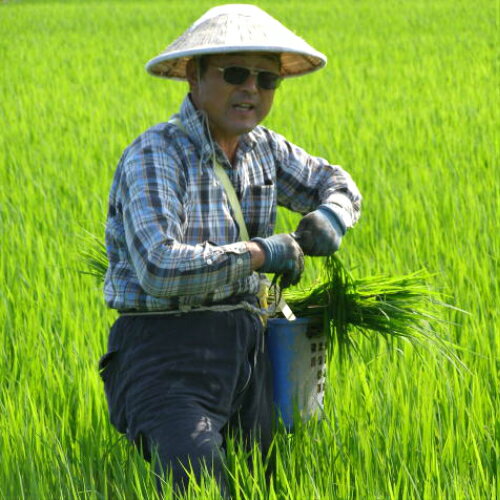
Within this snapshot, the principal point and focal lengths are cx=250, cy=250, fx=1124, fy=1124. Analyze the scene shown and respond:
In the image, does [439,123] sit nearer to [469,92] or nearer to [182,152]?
[469,92]

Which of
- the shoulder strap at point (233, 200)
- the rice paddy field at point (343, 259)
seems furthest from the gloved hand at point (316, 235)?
the rice paddy field at point (343, 259)

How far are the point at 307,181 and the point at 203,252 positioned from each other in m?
0.49

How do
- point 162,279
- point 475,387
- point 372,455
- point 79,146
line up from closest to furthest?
point 162,279, point 372,455, point 475,387, point 79,146

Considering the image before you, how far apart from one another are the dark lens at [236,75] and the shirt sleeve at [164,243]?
0.19m

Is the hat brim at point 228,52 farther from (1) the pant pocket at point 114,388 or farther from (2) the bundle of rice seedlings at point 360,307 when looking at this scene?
(1) the pant pocket at point 114,388

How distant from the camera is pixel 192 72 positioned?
88.4 inches

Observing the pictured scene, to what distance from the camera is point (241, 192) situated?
2189mm

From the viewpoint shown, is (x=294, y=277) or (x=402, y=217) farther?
(x=402, y=217)

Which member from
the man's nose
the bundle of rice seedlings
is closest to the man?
the man's nose

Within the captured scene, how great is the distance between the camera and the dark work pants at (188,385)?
1.88m

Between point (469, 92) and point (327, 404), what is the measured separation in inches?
222

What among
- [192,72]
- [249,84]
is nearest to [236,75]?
[249,84]

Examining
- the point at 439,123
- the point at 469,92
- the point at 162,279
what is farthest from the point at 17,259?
the point at 469,92

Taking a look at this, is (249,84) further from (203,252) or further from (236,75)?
(203,252)
